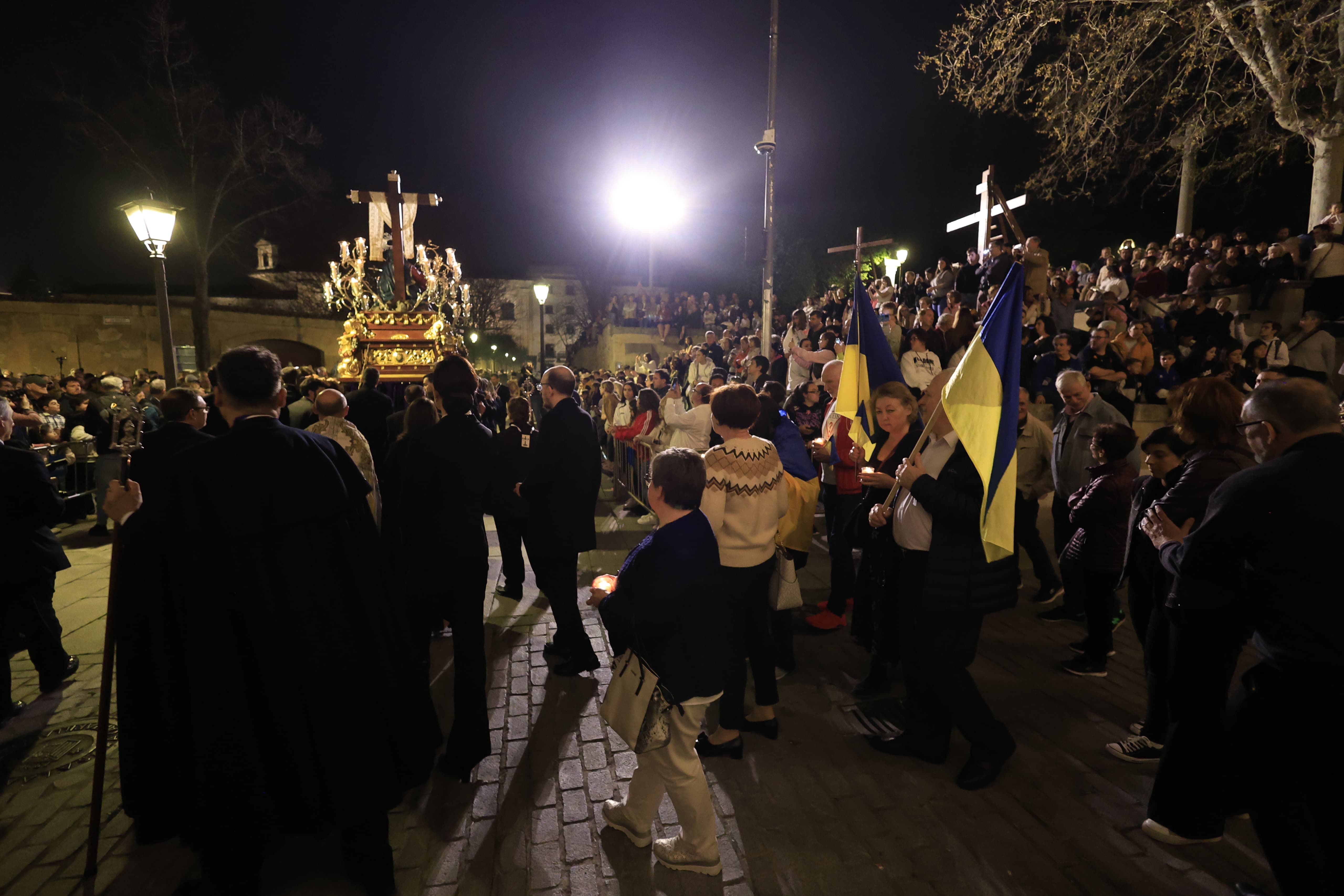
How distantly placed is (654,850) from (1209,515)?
8.48 feet

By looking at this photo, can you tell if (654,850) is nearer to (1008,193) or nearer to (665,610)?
(665,610)

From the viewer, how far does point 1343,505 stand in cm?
215

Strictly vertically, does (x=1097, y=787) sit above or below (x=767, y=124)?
below

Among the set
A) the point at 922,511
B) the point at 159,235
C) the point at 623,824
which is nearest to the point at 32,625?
the point at 623,824

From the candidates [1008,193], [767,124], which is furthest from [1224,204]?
[767,124]

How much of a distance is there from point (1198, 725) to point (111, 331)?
4121 cm

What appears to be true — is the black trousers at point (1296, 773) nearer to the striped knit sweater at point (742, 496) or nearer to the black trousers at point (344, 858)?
the striped knit sweater at point (742, 496)

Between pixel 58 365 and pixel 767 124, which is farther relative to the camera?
pixel 58 365

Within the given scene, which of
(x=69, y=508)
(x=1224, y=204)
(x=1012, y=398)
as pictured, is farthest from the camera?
(x=1224, y=204)

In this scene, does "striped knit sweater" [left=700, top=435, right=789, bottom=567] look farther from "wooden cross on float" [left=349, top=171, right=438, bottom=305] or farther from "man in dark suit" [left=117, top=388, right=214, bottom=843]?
"wooden cross on float" [left=349, top=171, right=438, bottom=305]

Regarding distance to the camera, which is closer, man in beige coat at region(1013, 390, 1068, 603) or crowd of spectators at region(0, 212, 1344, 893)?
crowd of spectators at region(0, 212, 1344, 893)

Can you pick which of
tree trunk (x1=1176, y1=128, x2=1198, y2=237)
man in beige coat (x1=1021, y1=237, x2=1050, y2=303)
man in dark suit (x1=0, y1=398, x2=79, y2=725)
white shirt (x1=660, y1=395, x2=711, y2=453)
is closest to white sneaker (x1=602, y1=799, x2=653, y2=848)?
white shirt (x1=660, y1=395, x2=711, y2=453)

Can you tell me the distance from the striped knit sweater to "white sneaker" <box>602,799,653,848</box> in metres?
1.27

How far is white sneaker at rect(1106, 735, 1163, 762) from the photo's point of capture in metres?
3.49
